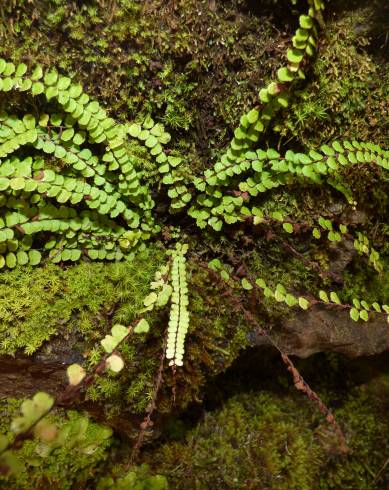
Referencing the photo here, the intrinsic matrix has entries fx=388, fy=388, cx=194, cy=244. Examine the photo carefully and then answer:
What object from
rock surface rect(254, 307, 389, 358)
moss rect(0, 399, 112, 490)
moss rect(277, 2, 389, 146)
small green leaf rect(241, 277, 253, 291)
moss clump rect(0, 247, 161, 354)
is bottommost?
moss rect(0, 399, 112, 490)

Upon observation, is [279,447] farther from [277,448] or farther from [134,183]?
[134,183]

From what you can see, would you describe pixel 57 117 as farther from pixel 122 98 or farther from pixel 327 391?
pixel 327 391

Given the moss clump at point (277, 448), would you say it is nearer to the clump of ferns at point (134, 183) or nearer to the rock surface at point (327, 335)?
the rock surface at point (327, 335)

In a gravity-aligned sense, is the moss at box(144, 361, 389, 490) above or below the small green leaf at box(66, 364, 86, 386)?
below

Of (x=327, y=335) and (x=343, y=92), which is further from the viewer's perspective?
(x=327, y=335)

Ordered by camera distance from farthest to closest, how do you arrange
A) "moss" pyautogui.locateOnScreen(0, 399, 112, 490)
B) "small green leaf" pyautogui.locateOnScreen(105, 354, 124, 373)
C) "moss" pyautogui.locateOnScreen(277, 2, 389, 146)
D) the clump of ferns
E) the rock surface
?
the rock surface → "moss" pyautogui.locateOnScreen(0, 399, 112, 490) → "moss" pyautogui.locateOnScreen(277, 2, 389, 146) → the clump of ferns → "small green leaf" pyautogui.locateOnScreen(105, 354, 124, 373)

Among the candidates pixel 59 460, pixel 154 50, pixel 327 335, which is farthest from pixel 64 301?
pixel 327 335

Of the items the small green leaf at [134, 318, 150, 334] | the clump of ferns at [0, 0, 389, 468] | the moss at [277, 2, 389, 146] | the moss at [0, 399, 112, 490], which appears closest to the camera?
the small green leaf at [134, 318, 150, 334]

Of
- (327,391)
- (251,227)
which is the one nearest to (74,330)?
(251,227)

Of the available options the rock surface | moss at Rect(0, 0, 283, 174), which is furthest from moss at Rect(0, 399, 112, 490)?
moss at Rect(0, 0, 283, 174)

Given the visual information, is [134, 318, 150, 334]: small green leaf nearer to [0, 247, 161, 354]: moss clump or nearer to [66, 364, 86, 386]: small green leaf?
[66, 364, 86, 386]: small green leaf
